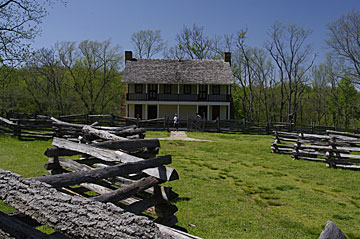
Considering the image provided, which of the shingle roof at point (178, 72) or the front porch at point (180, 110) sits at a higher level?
the shingle roof at point (178, 72)

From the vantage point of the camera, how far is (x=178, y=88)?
3381 centimetres

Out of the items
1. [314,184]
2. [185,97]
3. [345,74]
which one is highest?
[345,74]

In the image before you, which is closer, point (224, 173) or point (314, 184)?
point (314, 184)

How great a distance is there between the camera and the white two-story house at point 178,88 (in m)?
34.1

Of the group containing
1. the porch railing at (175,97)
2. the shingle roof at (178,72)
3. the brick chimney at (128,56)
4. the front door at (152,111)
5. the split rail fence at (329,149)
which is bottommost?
the split rail fence at (329,149)

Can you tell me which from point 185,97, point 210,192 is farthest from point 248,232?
point 185,97

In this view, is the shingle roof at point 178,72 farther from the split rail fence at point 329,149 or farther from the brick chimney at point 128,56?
the split rail fence at point 329,149

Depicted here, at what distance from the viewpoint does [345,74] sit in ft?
118

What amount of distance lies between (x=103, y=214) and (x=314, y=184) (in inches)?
324

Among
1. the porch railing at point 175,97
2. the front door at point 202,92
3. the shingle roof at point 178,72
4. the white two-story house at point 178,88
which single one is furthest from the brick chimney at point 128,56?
the front door at point 202,92

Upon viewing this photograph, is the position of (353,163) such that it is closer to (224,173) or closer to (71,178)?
(224,173)

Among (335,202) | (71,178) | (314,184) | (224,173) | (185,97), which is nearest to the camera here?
(71,178)

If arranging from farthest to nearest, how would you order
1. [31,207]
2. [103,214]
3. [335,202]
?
[335,202], [31,207], [103,214]

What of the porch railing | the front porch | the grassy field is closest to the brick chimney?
the porch railing
